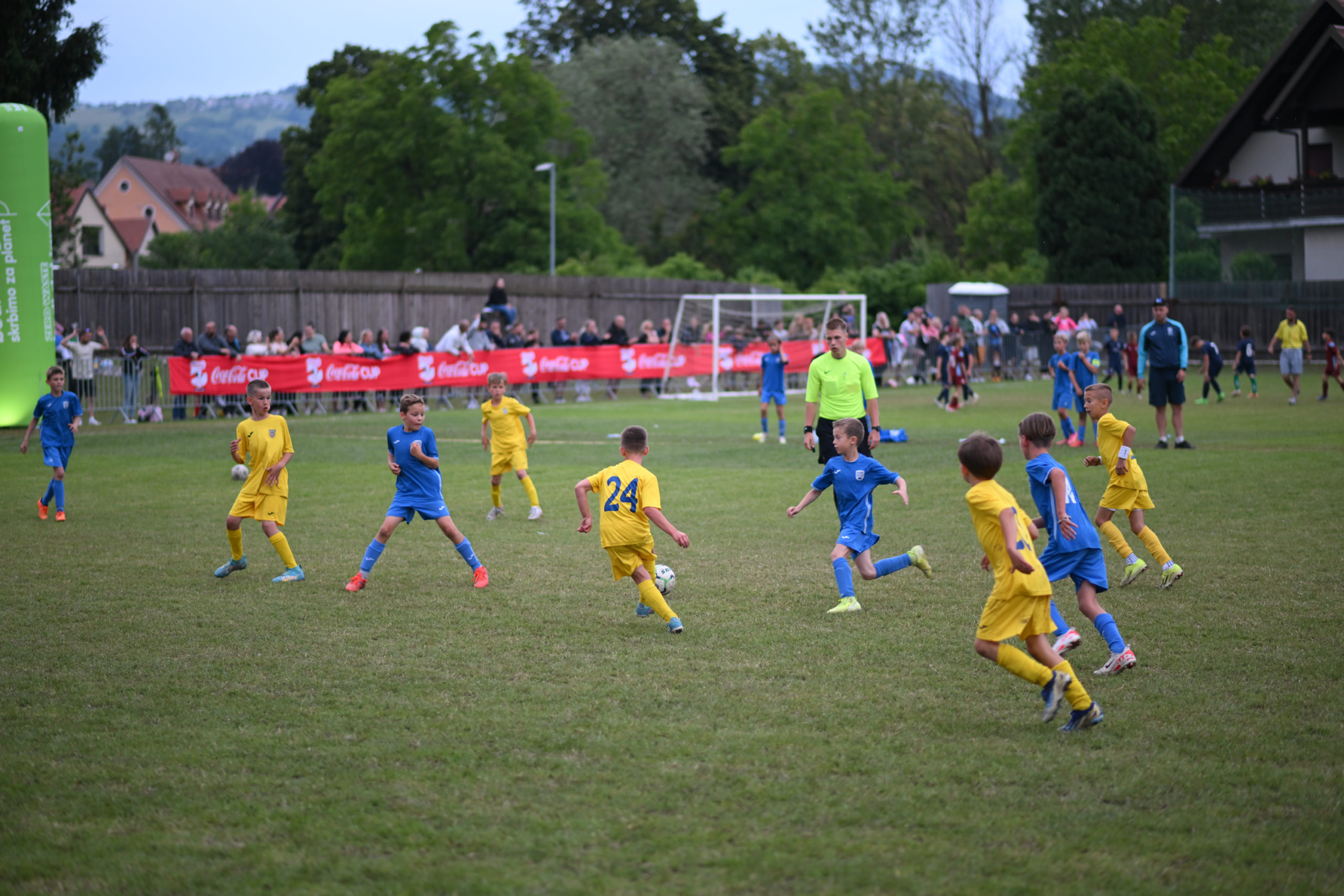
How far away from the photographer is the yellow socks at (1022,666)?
19.3ft

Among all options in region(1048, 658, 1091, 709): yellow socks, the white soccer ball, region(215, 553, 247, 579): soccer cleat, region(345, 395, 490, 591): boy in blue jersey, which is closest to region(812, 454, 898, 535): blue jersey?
the white soccer ball

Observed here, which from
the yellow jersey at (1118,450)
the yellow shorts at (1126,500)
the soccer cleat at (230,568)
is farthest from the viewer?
the soccer cleat at (230,568)

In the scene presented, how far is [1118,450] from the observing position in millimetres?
9484

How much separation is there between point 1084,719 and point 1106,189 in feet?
168

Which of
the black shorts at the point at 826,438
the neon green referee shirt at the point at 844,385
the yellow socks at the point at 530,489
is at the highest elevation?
the neon green referee shirt at the point at 844,385

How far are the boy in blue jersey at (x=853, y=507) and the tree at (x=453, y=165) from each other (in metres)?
41.6

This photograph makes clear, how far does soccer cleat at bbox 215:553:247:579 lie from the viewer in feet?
32.9

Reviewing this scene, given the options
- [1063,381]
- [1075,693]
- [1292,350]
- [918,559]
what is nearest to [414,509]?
[918,559]

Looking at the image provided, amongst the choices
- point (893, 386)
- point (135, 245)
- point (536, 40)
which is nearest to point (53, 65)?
point (893, 386)

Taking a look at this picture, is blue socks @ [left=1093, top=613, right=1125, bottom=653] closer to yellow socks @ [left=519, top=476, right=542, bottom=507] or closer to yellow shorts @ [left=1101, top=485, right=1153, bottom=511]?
yellow shorts @ [left=1101, top=485, right=1153, bottom=511]

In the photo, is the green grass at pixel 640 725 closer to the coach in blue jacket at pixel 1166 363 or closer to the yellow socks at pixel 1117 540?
the yellow socks at pixel 1117 540

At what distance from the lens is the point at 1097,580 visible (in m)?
7.08

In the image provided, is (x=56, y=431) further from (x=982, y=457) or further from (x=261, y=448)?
(x=982, y=457)

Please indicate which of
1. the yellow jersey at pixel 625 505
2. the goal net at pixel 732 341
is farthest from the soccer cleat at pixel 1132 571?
the goal net at pixel 732 341
